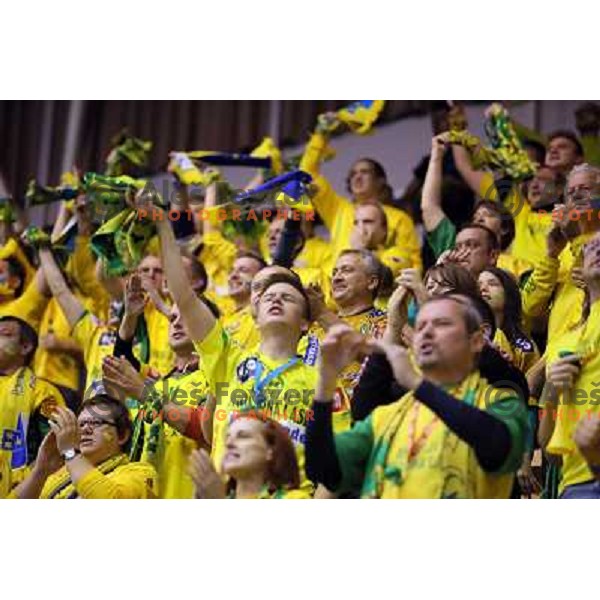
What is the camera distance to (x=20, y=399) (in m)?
8.73

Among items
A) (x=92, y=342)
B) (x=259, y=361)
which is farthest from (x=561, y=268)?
(x=92, y=342)

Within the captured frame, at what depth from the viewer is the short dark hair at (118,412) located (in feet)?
26.5

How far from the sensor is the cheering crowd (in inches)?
270

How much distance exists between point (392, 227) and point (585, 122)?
1.23 m

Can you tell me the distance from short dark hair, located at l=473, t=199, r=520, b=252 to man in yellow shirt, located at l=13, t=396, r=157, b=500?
83.5 inches

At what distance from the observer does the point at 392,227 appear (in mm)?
9500

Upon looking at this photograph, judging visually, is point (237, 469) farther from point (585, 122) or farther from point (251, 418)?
point (585, 122)

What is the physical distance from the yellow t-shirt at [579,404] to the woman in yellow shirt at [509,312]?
0.24 meters

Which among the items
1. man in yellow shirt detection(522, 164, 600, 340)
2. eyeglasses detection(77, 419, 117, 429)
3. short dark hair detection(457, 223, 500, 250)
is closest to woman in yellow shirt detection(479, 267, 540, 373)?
man in yellow shirt detection(522, 164, 600, 340)

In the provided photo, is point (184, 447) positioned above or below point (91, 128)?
below

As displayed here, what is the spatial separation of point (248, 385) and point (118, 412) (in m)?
0.87

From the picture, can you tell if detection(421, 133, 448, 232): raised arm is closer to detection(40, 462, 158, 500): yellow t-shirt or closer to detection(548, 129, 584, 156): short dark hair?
detection(548, 129, 584, 156): short dark hair

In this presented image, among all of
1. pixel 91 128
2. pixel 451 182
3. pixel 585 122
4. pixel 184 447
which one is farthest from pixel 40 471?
pixel 91 128

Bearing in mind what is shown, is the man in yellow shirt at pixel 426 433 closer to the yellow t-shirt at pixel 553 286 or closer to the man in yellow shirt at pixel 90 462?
the man in yellow shirt at pixel 90 462
